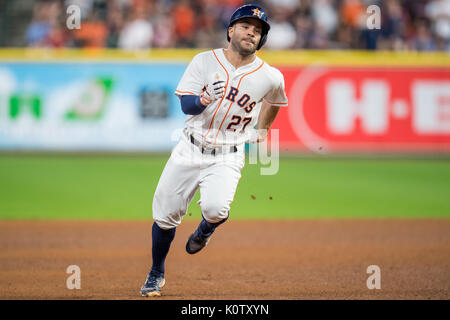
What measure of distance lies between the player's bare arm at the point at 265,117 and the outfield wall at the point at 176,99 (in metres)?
9.38

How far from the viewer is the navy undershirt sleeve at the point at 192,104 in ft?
17.4

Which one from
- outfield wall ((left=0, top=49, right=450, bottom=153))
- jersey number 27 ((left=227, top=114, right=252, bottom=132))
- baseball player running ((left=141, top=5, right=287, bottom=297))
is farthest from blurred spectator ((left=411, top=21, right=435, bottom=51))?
jersey number 27 ((left=227, top=114, right=252, bottom=132))

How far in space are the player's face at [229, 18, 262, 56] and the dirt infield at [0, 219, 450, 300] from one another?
2064 millimetres

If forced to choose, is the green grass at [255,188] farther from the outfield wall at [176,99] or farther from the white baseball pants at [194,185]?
the white baseball pants at [194,185]

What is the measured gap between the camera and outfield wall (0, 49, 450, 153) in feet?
50.3

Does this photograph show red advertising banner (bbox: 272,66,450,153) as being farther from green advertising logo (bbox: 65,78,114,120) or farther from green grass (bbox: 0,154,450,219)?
green advertising logo (bbox: 65,78,114,120)

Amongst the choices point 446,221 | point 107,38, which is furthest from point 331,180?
point 107,38

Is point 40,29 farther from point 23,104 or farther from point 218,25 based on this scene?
point 218,25

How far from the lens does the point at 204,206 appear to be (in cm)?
553

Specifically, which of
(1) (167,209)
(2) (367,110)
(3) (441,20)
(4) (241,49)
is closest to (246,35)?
(4) (241,49)

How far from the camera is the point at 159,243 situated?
18.8 feet
